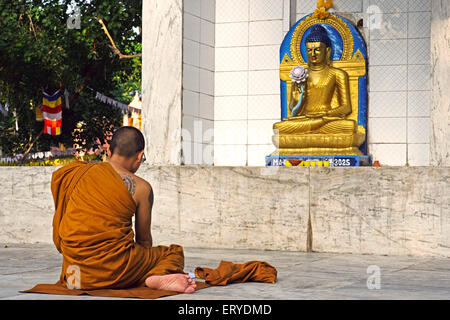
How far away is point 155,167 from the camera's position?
892 cm

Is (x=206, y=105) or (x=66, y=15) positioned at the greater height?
(x=66, y=15)

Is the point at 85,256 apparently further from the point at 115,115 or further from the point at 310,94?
the point at 115,115

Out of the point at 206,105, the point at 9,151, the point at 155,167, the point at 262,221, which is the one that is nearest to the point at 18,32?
the point at 9,151

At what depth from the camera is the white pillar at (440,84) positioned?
8.61m

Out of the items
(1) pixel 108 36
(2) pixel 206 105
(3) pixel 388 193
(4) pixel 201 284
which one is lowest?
(4) pixel 201 284

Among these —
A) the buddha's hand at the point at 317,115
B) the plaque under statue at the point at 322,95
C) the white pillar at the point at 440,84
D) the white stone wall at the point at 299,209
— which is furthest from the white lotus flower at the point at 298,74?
the white stone wall at the point at 299,209

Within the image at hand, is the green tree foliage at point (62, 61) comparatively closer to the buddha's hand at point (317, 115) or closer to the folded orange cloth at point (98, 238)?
the buddha's hand at point (317, 115)

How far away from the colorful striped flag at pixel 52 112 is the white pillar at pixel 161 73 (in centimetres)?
835

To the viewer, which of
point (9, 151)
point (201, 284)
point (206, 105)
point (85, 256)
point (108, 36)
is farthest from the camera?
point (9, 151)

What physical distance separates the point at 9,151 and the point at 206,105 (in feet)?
31.1

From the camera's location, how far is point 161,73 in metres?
9.82

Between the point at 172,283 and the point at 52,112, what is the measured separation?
13.6 metres

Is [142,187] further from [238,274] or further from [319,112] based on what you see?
[319,112]

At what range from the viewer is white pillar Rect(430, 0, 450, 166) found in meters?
8.61
